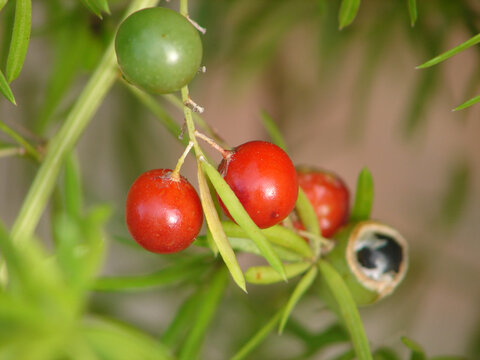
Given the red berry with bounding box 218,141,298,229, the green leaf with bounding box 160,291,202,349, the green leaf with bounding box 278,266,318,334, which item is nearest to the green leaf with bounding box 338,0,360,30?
the red berry with bounding box 218,141,298,229

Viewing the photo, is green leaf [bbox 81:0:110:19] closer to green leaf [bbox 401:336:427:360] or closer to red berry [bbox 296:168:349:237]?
red berry [bbox 296:168:349:237]

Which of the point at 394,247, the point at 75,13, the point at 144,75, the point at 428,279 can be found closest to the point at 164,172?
the point at 144,75

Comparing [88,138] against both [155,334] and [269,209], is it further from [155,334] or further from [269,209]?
[269,209]

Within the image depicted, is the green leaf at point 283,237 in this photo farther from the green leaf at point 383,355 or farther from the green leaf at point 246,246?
the green leaf at point 383,355

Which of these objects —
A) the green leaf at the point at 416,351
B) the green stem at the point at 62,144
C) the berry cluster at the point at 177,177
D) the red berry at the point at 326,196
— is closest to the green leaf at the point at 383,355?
the green leaf at the point at 416,351

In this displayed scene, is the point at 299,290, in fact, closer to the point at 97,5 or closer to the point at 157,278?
the point at 157,278

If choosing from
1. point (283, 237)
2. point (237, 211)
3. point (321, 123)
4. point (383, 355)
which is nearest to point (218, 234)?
point (237, 211)

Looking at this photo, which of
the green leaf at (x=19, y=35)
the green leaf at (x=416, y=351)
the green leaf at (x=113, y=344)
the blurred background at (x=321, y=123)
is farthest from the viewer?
the blurred background at (x=321, y=123)
